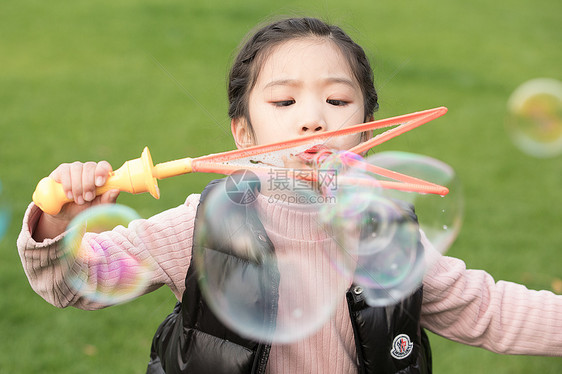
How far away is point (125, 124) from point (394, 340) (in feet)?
12.4

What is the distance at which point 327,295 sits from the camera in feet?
4.65

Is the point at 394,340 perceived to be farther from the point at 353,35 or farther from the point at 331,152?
the point at 353,35

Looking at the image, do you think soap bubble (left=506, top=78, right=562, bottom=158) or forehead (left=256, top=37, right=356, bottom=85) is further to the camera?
soap bubble (left=506, top=78, right=562, bottom=158)

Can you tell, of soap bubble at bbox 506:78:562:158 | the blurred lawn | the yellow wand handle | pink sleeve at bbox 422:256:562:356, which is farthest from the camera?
the blurred lawn

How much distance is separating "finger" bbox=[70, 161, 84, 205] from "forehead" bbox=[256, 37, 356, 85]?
505mm

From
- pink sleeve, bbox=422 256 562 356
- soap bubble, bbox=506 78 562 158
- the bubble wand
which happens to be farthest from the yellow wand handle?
soap bubble, bbox=506 78 562 158

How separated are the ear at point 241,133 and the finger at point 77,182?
1.55 ft

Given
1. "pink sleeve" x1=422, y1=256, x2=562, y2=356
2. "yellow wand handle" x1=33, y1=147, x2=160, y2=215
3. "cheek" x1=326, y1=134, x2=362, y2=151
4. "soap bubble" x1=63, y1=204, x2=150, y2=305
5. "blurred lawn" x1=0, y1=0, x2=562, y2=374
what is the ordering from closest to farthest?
1. "yellow wand handle" x1=33, y1=147, x2=160, y2=215
2. "soap bubble" x1=63, y1=204, x2=150, y2=305
3. "cheek" x1=326, y1=134, x2=362, y2=151
4. "pink sleeve" x1=422, y1=256, x2=562, y2=356
5. "blurred lawn" x1=0, y1=0, x2=562, y2=374

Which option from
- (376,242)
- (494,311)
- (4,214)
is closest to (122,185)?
(4,214)

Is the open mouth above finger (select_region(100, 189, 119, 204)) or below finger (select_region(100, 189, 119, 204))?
below

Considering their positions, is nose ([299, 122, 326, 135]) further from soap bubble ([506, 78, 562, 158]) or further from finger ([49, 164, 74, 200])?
soap bubble ([506, 78, 562, 158])

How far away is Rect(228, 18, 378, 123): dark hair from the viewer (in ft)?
4.95

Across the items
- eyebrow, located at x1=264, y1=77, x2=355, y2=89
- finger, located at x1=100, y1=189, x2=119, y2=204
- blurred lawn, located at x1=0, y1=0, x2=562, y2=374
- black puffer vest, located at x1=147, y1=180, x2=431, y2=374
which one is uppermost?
eyebrow, located at x1=264, y1=77, x2=355, y2=89

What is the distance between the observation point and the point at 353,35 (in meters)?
1.71
